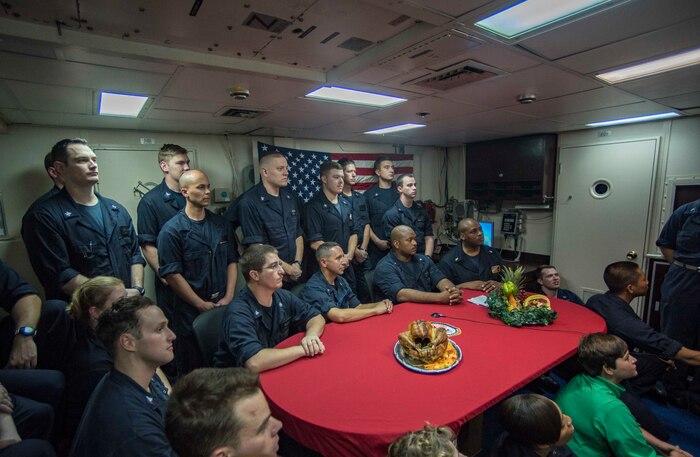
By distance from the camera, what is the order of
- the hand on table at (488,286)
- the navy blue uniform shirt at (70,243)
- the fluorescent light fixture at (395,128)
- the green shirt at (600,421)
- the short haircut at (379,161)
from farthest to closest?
the short haircut at (379,161) → the fluorescent light fixture at (395,128) → the hand on table at (488,286) → the navy blue uniform shirt at (70,243) → the green shirt at (600,421)

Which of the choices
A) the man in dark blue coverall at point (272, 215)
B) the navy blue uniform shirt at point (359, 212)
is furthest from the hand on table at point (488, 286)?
the man in dark blue coverall at point (272, 215)

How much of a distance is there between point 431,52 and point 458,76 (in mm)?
487

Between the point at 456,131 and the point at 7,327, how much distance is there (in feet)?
14.7

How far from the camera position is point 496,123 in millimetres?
3762

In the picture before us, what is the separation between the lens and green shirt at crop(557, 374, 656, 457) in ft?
4.88

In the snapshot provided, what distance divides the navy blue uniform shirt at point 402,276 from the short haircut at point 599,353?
1.39m

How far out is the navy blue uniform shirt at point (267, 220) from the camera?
10.3ft

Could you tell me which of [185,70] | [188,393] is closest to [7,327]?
[188,393]

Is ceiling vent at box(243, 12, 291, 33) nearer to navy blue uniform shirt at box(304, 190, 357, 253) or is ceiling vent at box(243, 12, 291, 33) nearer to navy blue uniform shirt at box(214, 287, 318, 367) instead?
navy blue uniform shirt at box(214, 287, 318, 367)

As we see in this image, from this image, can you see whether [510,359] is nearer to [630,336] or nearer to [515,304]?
[515,304]

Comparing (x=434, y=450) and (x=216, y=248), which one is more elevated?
(x=216, y=248)

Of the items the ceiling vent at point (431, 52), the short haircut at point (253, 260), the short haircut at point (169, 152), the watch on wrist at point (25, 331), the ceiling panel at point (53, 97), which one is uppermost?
the ceiling vent at point (431, 52)

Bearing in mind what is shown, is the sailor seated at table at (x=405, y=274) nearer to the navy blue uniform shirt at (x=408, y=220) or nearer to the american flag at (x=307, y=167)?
the navy blue uniform shirt at (x=408, y=220)

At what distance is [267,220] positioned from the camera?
3.19 m
